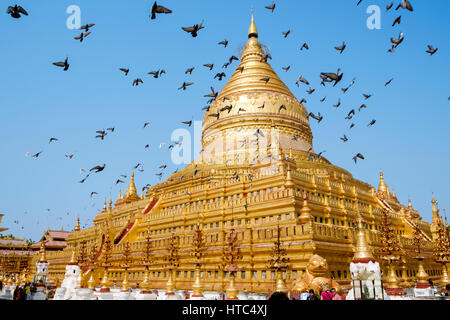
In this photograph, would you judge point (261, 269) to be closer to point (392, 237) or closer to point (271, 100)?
point (392, 237)

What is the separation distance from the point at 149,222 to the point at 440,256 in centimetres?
2386

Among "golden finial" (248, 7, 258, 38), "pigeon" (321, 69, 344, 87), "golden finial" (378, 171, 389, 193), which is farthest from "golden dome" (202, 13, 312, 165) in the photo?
"pigeon" (321, 69, 344, 87)

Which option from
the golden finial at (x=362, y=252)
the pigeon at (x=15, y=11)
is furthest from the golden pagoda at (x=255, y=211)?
→ the pigeon at (x=15, y=11)

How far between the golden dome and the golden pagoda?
141mm

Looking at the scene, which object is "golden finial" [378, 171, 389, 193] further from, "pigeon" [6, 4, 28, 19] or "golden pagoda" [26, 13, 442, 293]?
"pigeon" [6, 4, 28, 19]

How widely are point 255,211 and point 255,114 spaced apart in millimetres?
18379

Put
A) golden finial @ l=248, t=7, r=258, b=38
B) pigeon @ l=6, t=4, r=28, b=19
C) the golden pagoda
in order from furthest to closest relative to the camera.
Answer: golden finial @ l=248, t=7, r=258, b=38, the golden pagoda, pigeon @ l=6, t=4, r=28, b=19

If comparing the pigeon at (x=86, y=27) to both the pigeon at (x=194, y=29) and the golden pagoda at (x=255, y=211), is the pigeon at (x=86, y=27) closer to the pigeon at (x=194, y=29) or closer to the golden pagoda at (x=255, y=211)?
the pigeon at (x=194, y=29)

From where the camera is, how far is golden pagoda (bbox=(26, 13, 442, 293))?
966 inches

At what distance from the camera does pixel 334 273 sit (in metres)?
24.0

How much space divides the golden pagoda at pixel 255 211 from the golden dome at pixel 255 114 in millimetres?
141

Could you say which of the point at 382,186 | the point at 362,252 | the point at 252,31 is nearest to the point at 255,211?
the point at 362,252

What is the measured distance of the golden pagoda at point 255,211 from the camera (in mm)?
24547
